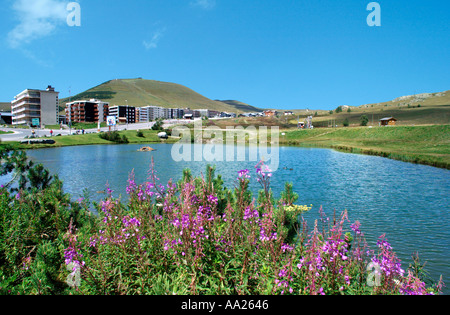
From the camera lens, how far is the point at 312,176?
3319cm

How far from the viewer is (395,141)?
76188 millimetres

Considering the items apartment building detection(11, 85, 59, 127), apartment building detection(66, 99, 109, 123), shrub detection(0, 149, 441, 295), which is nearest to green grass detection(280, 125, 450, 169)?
shrub detection(0, 149, 441, 295)

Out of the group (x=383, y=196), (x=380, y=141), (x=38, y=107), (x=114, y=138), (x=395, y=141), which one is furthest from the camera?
(x=38, y=107)

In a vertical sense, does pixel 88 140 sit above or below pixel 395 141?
above

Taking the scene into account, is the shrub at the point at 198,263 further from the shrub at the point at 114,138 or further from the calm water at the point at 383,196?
the shrub at the point at 114,138

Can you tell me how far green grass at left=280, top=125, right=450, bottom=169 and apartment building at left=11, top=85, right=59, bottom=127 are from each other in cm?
12482

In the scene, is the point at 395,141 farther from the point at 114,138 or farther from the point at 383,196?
the point at 114,138

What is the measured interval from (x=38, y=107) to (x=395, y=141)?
544 feet

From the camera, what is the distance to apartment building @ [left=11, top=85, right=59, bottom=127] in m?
150

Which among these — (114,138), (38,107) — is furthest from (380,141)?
(38,107)

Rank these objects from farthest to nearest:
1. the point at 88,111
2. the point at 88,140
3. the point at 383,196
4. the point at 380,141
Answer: the point at 88,111
the point at 88,140
the point at 380,141
the point at 383,196

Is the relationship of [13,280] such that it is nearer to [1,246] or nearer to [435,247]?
[1,246]
